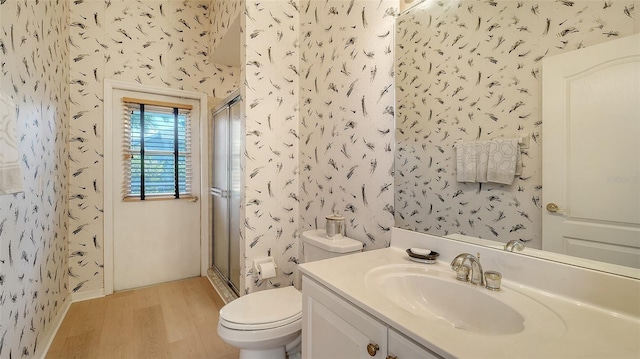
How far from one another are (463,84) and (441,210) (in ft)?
1.68

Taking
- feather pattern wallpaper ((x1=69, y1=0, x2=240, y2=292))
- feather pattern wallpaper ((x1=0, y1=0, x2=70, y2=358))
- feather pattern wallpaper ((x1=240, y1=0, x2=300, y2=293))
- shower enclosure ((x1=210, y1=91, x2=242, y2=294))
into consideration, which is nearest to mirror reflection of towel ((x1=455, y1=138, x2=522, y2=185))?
feather pattern wallpaper ((x1=240, y1=0, x2=300, y2=293))

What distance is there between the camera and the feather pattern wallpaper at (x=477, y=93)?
0.84 meters

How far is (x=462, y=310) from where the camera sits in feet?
2.93

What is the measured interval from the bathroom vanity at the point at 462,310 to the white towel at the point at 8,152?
3.63 feet

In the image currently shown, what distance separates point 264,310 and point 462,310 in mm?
957

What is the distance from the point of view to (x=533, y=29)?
34.9 inches

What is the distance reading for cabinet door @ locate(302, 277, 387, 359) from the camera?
2.46 feet

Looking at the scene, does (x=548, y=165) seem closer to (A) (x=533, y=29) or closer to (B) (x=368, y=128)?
(A) (x=533, y=29)

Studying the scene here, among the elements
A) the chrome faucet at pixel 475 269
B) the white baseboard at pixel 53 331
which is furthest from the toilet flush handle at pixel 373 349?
the white baseboard at pixel 53 331

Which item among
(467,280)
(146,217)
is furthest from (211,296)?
(467,280)

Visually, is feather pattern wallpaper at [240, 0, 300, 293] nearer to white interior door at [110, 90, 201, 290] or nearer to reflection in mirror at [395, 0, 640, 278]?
reflection in mirror at [395, 0, 640, 278]

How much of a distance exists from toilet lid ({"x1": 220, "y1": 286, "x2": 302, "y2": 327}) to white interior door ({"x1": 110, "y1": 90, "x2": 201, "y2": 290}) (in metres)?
1.68

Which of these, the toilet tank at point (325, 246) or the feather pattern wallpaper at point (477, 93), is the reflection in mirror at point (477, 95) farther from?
the toilet tank at point (325, 246)

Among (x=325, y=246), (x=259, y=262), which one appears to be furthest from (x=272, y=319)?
(x=259, y=262)
